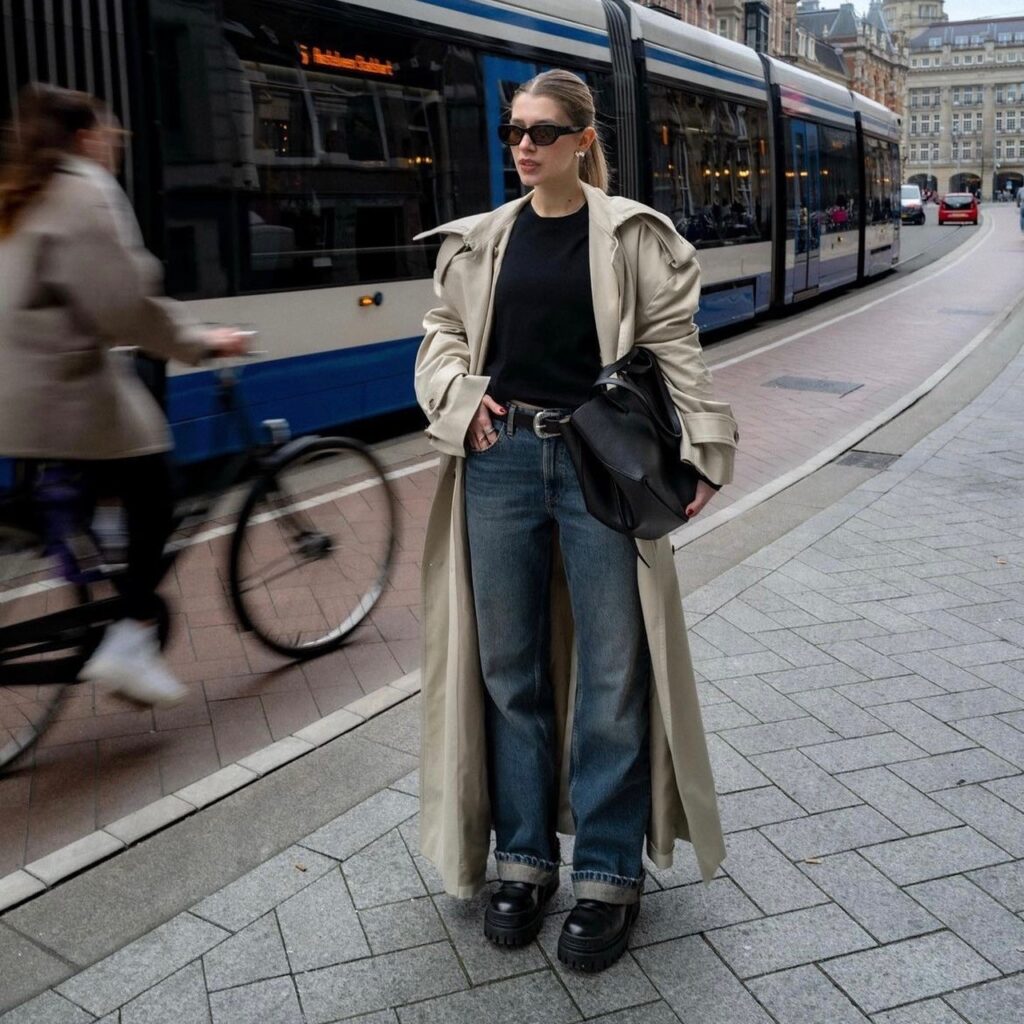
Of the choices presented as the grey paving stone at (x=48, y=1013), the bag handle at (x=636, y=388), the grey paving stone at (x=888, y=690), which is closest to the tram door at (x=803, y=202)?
the grey paving stone at (x=888, y=690)

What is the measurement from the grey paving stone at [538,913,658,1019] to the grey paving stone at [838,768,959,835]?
950 mm

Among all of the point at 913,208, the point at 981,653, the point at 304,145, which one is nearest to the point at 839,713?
the point at 981,653

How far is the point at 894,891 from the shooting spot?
2984 millimetres

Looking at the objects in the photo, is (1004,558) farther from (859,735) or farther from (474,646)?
(474,646)

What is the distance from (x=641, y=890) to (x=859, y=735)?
1251 mm

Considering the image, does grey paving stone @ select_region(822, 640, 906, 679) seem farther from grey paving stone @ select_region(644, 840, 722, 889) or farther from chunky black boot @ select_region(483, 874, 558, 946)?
chunky black boot @ select_region(483, 874, 558, 946)

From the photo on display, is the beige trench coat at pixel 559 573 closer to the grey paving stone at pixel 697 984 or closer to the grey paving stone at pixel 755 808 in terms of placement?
the grey paving stone at pixel 697 984

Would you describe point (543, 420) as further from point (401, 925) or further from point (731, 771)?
point (731, 771)

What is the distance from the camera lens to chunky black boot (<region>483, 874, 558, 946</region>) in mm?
2783

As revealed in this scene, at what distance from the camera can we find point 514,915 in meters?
2.79

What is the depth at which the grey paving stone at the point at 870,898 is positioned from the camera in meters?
2.84

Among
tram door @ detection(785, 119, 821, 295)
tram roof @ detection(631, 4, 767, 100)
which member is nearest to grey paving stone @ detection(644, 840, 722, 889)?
tram roof @ detection(631, 4, 767, 100)

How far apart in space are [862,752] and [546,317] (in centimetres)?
184

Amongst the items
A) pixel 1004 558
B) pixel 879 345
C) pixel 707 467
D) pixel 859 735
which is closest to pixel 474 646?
pixel 707 467
